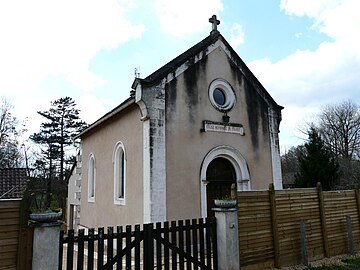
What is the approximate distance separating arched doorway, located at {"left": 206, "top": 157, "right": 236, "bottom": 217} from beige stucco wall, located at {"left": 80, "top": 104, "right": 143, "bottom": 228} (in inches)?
106

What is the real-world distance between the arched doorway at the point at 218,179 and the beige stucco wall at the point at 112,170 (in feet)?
8.82

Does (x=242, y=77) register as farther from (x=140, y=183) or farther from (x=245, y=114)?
(x=140, y=183)

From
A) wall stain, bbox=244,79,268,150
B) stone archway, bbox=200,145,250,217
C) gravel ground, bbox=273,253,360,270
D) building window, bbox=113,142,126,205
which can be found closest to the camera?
gravel ground, bbox=273,253,360,270

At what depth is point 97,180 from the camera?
14.7 meters

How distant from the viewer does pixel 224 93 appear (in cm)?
1284

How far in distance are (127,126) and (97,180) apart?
4.17 metres

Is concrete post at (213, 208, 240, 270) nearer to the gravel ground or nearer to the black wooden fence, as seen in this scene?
the black wooden fence

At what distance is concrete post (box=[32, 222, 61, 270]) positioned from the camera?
509 centimetres

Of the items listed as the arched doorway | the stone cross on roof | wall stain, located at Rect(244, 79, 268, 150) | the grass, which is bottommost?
the grass

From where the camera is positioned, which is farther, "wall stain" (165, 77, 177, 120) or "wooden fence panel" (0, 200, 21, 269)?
"wall stain" (165, 77, 177, 120)

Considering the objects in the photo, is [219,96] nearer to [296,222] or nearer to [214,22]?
[214,22]

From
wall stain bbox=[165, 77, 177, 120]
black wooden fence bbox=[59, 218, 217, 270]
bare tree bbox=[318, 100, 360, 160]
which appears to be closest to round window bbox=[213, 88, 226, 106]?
wall stain bbox=[165, 77, 177, 120]

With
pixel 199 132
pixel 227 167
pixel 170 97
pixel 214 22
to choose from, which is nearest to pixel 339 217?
pixel 227 167

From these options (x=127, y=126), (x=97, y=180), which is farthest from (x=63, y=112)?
(x=127, y=126)
